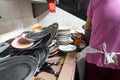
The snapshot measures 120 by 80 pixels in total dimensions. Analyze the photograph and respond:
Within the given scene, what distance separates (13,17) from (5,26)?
12cm

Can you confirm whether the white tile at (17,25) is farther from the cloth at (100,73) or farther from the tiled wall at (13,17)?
the cloth at (100,73)

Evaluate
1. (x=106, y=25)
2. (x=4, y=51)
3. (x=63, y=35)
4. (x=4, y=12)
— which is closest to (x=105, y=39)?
(x=106, y=25)

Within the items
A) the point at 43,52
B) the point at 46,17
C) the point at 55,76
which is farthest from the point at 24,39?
the point at 46,17

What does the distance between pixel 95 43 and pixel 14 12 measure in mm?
623

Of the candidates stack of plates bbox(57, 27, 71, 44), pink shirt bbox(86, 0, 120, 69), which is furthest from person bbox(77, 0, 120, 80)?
stack of plates bbox(57, 27, 71, 44)

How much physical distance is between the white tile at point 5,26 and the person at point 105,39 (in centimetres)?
55

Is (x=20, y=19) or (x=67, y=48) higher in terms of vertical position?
(x=20, y=19)

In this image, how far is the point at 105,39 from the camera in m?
0.73

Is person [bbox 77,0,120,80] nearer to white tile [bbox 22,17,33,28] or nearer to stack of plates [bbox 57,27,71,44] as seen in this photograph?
stack of plates [bbox 57,27,71,44]

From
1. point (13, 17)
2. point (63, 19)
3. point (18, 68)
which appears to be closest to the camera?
point (18, 68)

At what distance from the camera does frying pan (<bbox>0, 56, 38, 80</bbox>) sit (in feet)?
1.51

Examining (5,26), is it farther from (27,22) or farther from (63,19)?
(63,19)

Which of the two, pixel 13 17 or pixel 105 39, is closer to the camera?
pixel 105 39

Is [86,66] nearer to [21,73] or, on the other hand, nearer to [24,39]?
[24,39]
